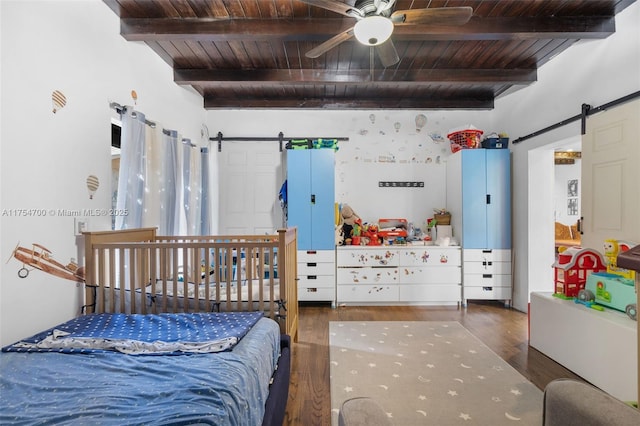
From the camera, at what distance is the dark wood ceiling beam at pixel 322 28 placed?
219cm

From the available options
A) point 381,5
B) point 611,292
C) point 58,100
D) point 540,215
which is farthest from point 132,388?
point 540,215

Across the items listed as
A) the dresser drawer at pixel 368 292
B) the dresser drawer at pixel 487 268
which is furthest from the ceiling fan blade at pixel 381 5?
the dresser drawer at pixel 487 268

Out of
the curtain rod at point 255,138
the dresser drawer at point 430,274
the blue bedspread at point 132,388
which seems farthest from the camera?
the curtain rod at point 255,138

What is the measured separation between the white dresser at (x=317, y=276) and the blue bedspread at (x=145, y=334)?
68.8 inches

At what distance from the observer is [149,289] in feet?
6.93

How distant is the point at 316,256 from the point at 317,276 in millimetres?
235

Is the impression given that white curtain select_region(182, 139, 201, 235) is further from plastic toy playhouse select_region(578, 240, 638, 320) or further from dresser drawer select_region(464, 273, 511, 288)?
plastic toy playhouse select_region(578, 240, 638, 320)

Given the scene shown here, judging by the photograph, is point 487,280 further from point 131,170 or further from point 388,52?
point 131,170

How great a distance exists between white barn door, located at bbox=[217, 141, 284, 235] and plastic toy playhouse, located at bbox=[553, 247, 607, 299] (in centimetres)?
293

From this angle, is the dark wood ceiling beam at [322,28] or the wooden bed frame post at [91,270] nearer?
the wooden bed frame post at [91,270]

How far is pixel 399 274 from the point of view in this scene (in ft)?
11.3

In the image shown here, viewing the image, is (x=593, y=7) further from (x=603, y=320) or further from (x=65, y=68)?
(x=65, y=68)

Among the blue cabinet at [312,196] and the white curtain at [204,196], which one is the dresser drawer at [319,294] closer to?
the blue cabinet at [312,196]

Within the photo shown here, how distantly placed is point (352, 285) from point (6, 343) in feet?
9.14
